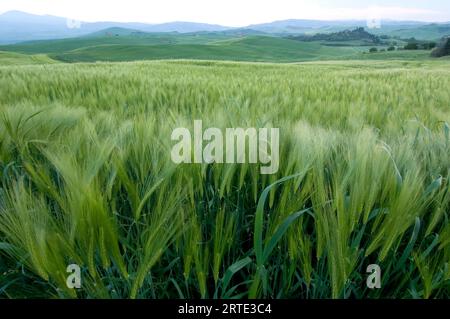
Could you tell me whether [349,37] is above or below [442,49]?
above

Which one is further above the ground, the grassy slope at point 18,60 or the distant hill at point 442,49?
the distant hill at point 442,49

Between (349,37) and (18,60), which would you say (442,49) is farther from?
(349,37)

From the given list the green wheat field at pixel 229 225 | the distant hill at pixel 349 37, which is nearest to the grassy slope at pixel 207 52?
the distant hill at pixel 349 37

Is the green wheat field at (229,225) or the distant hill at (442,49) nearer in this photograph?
the green wheat field at (229,225)

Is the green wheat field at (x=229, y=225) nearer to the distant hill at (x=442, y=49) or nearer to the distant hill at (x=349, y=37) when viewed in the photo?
the distant hill at (x=442, y=49)

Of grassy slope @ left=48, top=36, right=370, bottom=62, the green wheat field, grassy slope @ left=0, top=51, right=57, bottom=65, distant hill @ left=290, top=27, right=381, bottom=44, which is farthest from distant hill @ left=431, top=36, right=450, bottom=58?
distant hill @ left=290, top=27, right=381, bottom=44

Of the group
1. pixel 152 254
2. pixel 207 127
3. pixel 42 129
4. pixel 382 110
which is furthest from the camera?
pixel 382 110

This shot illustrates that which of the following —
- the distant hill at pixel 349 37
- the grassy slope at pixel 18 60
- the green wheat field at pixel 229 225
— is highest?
the distant hill at pixel 349 37

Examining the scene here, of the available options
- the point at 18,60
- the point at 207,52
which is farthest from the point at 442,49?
the point at 18,60

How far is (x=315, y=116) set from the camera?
4.33 feet

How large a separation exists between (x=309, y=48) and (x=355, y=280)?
6186 centimetres

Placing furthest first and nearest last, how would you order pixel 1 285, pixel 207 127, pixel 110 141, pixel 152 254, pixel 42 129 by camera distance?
1. pixel 42 129
2. pixel 207 127
3. pixel 110 141
4. pixel 1 285
5. pixel 152 254
